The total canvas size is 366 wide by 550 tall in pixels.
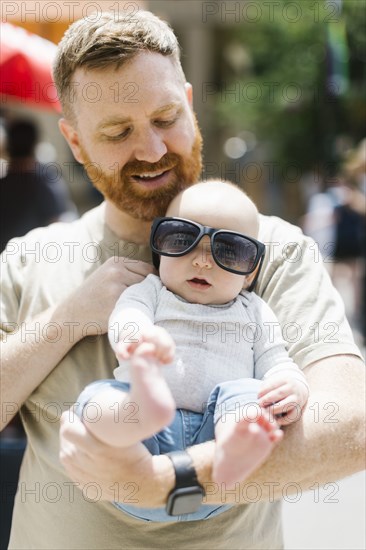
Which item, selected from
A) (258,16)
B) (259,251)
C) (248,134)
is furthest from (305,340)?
(248,134)

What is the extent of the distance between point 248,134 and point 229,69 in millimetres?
3938

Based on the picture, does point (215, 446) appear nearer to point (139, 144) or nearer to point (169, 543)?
point (169, 543)

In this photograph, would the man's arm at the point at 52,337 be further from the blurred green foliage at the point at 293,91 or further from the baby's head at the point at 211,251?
the blurred green foliage at the point at 293,91

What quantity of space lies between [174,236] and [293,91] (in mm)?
14847

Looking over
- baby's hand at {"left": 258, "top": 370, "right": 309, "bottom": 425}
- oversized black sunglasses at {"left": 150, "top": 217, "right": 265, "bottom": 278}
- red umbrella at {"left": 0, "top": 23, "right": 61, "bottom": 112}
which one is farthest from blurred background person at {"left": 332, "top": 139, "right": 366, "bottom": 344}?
baby's hand at {"left": 258, "top": 370, "right": 309, "bottom": 425}

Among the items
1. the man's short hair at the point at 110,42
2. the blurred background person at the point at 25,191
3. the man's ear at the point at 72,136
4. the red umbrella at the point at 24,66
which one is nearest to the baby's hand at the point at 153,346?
the man's short hair at the point at 110,42

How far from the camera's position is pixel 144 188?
225cm

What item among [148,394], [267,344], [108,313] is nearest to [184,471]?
[148,394]

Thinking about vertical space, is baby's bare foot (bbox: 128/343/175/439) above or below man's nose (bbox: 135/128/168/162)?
below

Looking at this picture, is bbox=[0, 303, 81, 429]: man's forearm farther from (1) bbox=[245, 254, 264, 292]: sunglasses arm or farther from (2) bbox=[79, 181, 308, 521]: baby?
(1) bbox=[245, 254, 264, 292]: sunglasses arm

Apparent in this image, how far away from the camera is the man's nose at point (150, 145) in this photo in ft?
7.20

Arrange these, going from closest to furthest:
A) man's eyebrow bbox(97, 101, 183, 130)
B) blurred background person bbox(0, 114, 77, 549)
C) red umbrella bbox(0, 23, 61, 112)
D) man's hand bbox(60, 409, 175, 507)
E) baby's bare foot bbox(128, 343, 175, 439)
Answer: baby's bare foot bbox(128, 343, 175, 439)
man's hand bbox(60, 409, 175, 507)
man's eyebrow bbox(97, 101, 183, 130)
red umbrella bbox(0, 23, 61, 112)
blurred background person bbox(0, 114, 77, 549)

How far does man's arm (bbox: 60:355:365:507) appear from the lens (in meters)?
1.62

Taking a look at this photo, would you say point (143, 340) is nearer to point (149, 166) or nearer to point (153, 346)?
point (153, 346)
